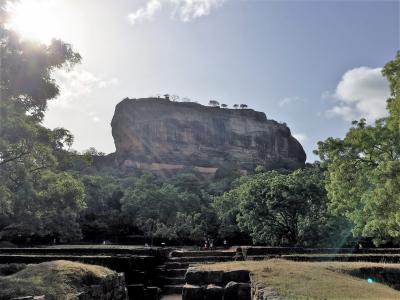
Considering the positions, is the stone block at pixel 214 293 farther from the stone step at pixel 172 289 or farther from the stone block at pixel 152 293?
the stone step at pixel 172 289

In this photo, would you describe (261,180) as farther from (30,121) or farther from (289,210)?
(30,121)

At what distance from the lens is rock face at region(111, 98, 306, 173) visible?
3905 inches

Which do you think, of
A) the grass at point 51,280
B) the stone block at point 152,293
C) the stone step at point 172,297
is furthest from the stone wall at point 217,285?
the stone block at point 152,293

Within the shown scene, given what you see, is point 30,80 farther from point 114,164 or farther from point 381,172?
point 114,164

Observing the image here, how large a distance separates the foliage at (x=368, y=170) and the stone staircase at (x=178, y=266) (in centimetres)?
653

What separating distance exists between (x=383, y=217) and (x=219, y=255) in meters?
9.66

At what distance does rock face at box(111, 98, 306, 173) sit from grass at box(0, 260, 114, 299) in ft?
276

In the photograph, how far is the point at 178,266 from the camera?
19672 millimetres

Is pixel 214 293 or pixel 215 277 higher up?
pixel 215 277

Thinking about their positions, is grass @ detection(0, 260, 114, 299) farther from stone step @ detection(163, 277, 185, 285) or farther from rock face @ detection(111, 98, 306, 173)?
rock face @ detection(111, 98, 306, 173)

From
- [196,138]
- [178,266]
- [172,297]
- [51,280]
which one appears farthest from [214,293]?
[196,138]

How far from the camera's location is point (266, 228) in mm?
29344

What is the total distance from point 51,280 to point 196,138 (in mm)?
94670

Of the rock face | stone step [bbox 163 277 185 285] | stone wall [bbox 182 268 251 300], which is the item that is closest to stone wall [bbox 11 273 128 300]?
stone wall [bbox 182 268 251 300]
